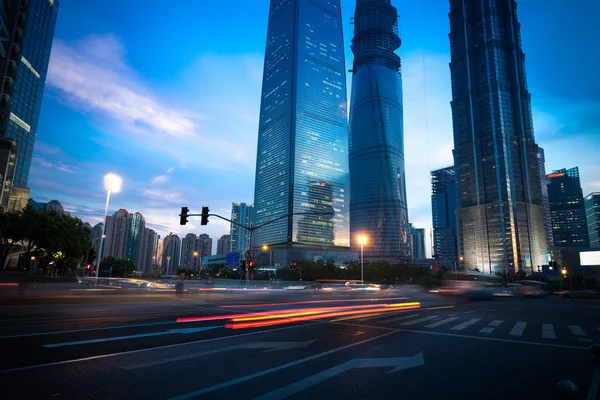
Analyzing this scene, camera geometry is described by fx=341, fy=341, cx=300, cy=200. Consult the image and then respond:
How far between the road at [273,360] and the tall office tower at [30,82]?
531 ft

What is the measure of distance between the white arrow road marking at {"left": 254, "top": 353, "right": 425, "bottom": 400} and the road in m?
0.02

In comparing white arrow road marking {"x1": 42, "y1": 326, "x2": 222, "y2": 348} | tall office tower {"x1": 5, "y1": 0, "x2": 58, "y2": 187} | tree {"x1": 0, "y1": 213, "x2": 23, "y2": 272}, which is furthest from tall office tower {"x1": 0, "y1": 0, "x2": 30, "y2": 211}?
tall office tower {"x1": 5, "y1": 0, "x2": 58, "y2": 187}

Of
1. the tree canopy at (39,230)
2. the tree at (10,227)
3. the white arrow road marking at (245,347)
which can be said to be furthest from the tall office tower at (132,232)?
the white arrow road marking at (245,347)

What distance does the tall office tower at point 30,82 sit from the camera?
5192 inches

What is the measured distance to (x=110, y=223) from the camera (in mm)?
174875

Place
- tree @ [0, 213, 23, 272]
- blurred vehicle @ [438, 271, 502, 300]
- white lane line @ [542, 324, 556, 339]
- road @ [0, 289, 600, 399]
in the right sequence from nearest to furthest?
1. road @ [0, 289, 600, 399]
2. white lane line @ [542, 324, 556, 339]
3. blurred vehicle @ [438, 271, 502, 300]
4. tree @ [0, 213, 23, 272]

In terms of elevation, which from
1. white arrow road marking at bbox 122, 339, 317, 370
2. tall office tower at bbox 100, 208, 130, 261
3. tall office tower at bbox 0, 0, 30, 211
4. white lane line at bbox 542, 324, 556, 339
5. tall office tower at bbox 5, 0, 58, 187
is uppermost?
tall office tower at bbox 5, 0, 58, 187

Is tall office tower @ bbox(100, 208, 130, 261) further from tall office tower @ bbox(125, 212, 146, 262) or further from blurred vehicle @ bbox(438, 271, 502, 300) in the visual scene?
blurred vehicle @ bbox(438, 271, 502, 300)

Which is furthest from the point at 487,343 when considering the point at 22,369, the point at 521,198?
the point at 521,198

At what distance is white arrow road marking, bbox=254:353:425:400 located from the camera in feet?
16.7

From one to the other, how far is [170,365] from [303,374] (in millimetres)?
2532

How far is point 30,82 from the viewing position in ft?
451

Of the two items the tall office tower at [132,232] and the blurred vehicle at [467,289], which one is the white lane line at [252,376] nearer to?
the blurred vehicle at [467,289]

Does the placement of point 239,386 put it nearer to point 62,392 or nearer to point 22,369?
point 62,392
